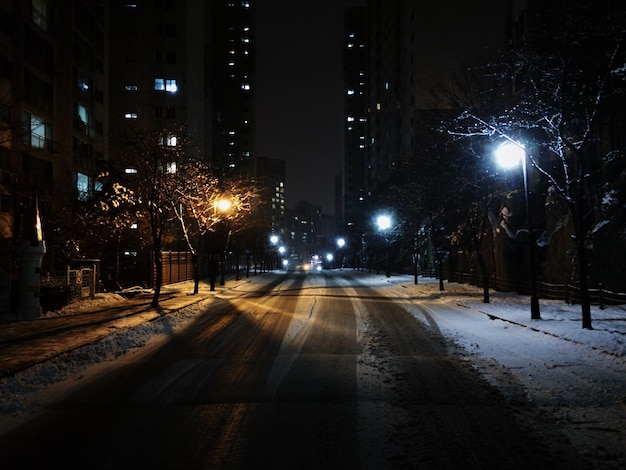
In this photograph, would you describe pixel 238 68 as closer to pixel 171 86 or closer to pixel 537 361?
pixel 171 86

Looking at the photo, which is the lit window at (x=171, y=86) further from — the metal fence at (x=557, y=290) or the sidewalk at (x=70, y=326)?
the sidewalk at (x=70, y=326)

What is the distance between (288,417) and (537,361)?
545 cm

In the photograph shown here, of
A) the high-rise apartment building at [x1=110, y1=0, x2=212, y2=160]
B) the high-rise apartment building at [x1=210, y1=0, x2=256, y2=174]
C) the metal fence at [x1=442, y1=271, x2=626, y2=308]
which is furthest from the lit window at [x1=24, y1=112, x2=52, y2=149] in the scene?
the high-rise apartment building at [x1=210, y1=0, x2=256, y2=174]

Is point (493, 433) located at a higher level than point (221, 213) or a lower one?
lower

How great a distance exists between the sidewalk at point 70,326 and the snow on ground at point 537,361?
1.46 feet

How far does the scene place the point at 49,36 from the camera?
3975 cm

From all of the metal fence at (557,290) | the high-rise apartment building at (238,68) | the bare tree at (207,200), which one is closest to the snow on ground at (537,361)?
the metal fence at (557,290)

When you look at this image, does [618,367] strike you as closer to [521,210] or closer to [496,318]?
[496,318]

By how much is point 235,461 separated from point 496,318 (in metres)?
13.3

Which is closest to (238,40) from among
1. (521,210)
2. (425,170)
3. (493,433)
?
(425,170)

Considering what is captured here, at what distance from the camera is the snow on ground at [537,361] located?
6.37 meters

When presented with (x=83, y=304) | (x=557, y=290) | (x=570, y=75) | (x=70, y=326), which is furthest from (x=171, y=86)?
(x=570, y=75)

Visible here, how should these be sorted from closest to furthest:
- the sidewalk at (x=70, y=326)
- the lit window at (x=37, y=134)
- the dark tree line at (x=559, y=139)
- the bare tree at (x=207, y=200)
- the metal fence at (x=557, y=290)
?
the sidewalk at (x=70, y=326), the dark tree line at (x=559, y=139), the metal fence at (x=557, y=290), the bare tree at (x=207, y=200), the lit window at (x=37, y=134)

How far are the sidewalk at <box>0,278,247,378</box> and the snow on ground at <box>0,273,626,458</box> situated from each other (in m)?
0.44
